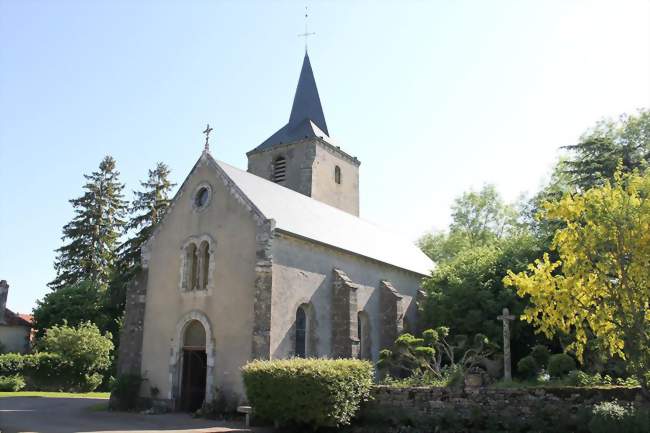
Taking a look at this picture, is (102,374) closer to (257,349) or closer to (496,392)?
(257,349)

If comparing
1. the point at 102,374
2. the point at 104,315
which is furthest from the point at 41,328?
the point at 102,374

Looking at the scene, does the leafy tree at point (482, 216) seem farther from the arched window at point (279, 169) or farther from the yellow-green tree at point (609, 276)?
the yellow-green tree at point (609, 276)

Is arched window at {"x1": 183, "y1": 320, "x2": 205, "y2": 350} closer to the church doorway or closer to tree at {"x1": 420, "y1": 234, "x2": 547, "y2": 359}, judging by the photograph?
the church doorway

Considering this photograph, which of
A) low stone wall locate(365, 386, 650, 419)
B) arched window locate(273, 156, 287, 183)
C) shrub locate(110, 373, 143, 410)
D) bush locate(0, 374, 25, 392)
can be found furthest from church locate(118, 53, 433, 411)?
bush locate(0, 374, 25, 392)

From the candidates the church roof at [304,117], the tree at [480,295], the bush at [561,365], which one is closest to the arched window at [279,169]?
the church roof at [304,117]

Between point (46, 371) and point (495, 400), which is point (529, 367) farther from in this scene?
point (46, 371)

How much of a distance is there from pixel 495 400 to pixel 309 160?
19.6 meters

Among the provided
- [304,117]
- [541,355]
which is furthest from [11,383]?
[541,355]

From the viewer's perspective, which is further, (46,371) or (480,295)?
(46,371)

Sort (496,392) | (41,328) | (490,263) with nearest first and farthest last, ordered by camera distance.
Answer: (496,392) → (490,263) → (41,328)

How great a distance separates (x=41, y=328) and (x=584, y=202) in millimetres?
33632

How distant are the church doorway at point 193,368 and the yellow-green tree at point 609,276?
39.7 feet

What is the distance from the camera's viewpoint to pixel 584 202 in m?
12.1

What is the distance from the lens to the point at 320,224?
2316cm
